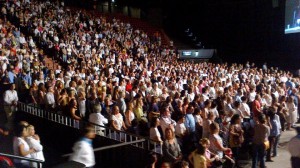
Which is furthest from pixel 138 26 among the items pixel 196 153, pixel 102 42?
pixel 196 153

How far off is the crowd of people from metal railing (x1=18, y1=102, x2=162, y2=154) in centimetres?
16

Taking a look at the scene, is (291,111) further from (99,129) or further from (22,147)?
(22,147)

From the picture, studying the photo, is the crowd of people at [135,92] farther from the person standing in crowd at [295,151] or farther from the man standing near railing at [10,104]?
the person standing in crowd at [295,151]

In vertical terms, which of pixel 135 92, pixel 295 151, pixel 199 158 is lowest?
pixel 199 158

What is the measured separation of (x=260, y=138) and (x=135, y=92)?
171 inches

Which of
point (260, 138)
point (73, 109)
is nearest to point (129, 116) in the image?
point (73, 109)

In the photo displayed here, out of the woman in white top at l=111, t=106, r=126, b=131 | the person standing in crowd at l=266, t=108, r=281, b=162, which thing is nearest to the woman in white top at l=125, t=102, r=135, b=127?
the woman in white top at l=111, t=106, r=126, b=131

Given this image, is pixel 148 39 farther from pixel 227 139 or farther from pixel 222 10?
pixel 227 139

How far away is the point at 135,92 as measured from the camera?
11.1m

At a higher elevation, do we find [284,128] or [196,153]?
[196,153]

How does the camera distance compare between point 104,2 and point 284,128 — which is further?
point 104,2

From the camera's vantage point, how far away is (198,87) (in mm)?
13438

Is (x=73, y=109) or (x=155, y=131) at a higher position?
(x=73, y=109)

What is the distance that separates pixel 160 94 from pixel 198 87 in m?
2.14
